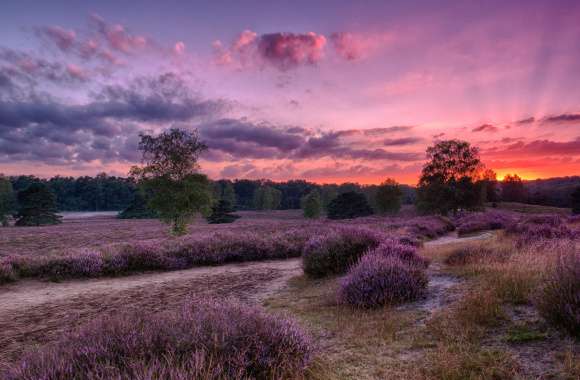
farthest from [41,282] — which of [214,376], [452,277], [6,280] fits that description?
[452,277]

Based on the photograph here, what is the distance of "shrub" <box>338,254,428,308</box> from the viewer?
666 centimetres

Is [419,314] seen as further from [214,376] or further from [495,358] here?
[214,376]

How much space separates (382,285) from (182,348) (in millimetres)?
4476

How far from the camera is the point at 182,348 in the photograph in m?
3.49

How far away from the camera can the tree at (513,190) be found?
102 m

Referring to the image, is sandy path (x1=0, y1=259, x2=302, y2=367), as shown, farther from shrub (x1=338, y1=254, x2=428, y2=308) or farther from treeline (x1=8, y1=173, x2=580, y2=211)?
treeline (x1=8, y1=173, x2=580, y2=211)

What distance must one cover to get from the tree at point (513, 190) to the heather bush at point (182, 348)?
388ft

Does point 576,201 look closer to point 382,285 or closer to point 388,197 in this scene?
point 388,197

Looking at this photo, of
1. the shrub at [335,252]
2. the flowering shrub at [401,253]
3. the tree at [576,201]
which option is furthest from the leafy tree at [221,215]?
the tree at [576,201]

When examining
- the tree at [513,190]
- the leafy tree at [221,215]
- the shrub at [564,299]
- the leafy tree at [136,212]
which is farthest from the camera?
the tree at [513,190]

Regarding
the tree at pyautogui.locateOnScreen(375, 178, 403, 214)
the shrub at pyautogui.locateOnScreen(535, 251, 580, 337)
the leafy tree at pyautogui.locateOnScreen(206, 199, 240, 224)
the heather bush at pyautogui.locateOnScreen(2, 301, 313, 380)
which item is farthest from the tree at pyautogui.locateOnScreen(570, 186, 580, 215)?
the heather bush at pyautogui.locateOnScreen(2, 301, 313, 380)

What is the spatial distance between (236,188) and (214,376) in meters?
163

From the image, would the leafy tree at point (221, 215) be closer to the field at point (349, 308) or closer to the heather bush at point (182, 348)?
the field at point (349, 308)

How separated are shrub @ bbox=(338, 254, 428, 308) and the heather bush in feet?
9.65
